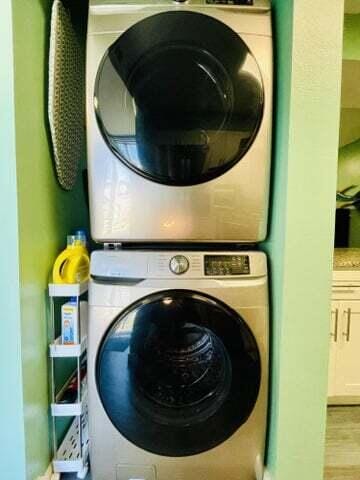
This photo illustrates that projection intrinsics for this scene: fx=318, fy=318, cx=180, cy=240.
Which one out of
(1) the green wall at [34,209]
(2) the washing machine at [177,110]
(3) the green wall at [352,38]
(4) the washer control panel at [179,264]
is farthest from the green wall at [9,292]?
(3) the green wall at [352,38]

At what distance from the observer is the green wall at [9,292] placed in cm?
99

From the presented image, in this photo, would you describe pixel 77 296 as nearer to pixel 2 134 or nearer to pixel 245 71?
pixel 2 134

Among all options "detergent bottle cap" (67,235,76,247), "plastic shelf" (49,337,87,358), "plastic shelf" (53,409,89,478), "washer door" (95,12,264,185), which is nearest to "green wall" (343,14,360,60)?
"washer door" (95,12,264,185)

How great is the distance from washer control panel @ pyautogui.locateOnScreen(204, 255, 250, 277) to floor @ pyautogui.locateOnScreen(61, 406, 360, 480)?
0.98m

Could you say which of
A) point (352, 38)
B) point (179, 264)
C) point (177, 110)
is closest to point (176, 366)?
point (179, 264)

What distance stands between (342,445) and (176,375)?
44.9 inches

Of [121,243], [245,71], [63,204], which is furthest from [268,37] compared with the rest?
[63,204]

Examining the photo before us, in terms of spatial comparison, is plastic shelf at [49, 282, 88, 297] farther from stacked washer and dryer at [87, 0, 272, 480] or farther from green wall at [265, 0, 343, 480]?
green wall at [265, 0, 343, 480]

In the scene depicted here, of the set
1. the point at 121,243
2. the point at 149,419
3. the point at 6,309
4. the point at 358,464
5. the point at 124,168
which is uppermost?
the point at 124,168

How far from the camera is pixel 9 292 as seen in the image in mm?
1045

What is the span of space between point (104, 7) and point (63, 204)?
78cm

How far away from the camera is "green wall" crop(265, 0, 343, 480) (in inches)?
39.4

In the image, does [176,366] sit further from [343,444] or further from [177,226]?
[343,444]

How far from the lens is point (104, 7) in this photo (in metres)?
1.14
